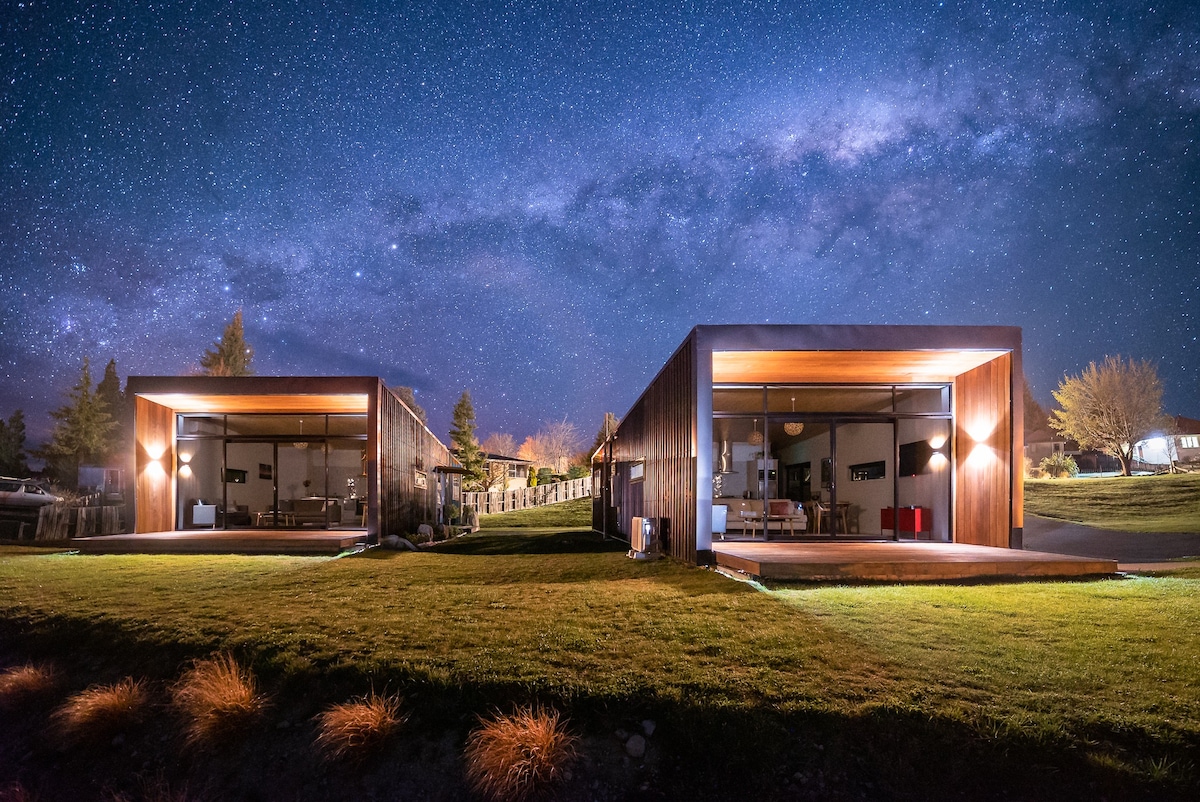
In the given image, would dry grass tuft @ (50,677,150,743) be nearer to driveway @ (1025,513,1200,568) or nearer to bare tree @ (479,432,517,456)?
driveway @ (1025,513,1200,568)

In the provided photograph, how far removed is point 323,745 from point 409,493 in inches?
516

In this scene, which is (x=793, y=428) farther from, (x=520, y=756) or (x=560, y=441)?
(x=560, y=441)

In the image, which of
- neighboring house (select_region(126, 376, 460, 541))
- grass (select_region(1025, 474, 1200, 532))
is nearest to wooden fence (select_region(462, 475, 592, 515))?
neighboring house (select_region(126, 376, 460, 541))

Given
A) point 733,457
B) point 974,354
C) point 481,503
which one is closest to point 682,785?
point 974,354

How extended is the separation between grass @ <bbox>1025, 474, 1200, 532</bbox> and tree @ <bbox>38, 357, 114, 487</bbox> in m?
43.5

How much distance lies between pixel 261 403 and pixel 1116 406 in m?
32.6

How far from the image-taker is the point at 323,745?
4.05m

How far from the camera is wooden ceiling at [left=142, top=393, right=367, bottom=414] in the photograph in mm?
13156

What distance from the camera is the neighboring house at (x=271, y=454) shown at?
507 inches

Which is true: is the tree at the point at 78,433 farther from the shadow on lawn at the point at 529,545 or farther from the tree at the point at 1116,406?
the tree at the point at 1116,406

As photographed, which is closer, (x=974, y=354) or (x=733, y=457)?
(x=974, y=354)

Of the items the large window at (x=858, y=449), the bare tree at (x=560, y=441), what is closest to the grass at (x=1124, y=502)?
the large window at (x=858, y=449)

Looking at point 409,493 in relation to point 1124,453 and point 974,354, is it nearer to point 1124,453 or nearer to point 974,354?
point 974,354

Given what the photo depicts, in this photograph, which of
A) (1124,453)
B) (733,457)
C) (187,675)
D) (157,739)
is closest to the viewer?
(157,739)
